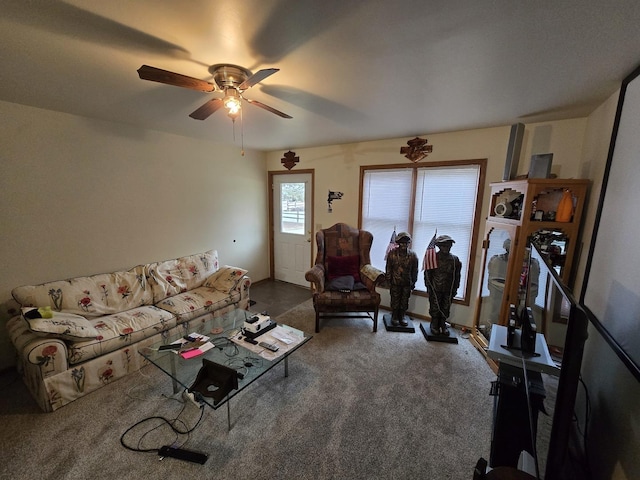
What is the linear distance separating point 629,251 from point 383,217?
91.9 inches

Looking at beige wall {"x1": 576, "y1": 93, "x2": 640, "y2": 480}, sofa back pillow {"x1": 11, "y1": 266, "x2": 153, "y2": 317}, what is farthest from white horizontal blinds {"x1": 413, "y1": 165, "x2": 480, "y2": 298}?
sofa back pillow {"x1": 11, "y1": 266, "x2": 153, "y2": 317}

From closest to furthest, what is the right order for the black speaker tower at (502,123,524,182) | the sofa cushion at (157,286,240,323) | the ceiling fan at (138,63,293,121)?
1. the ceiling fan at (138,63,293,121)
2. the black speaker tower at (502,123,524,182)
3. the sofa cushion at (157,286,240,323)

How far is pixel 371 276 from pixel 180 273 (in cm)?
233

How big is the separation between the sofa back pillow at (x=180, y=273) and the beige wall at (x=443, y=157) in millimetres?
1624

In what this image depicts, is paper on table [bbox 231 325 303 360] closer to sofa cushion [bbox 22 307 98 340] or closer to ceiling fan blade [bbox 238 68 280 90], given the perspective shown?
sofa cushion [bbox 22 307 98 340]

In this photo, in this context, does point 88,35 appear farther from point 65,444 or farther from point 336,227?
point 336,227

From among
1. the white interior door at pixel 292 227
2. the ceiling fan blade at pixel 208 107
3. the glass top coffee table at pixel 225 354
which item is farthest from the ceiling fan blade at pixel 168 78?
the white interior door at pixel 292 227

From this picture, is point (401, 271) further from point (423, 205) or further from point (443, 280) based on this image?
point (423, 205)

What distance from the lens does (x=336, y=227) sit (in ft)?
11.4

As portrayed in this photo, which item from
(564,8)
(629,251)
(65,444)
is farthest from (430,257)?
(65,444)

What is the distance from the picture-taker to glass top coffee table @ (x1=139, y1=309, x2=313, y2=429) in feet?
5.79

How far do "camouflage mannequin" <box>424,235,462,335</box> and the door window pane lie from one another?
2.24 meters

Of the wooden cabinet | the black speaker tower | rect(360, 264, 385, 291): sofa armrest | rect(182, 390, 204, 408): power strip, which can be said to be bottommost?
rect(182, 390, 204, 408): power strip

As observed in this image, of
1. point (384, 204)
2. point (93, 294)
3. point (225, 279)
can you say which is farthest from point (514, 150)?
point (93, 294)
